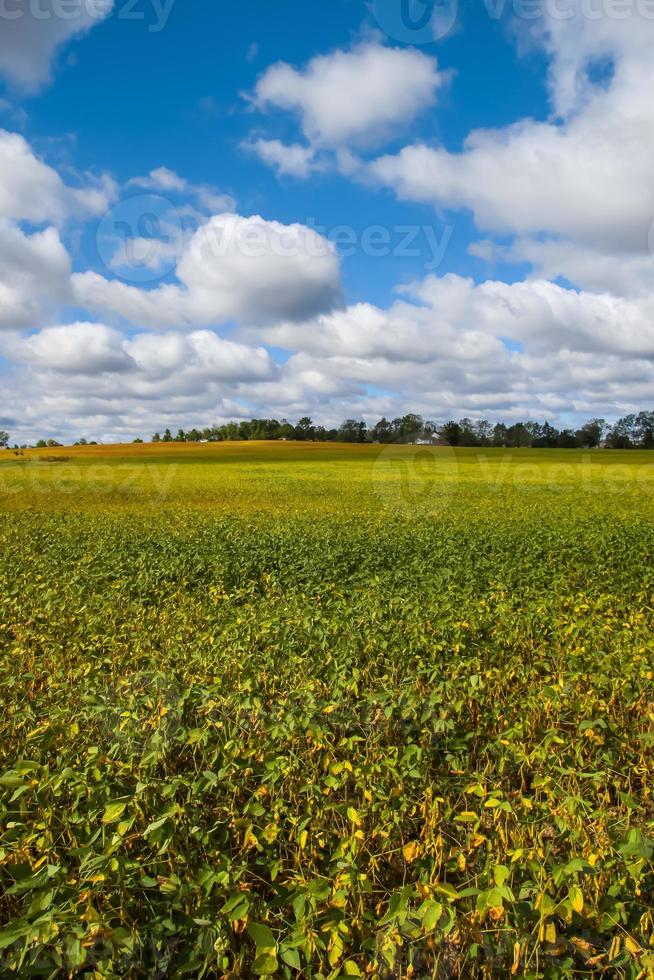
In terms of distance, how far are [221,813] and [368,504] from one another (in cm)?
2245

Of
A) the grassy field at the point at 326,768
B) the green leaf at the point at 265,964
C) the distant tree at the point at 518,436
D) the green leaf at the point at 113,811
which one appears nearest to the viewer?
the green leaf at the point at 265,964

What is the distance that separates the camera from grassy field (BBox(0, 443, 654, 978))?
3.22 m

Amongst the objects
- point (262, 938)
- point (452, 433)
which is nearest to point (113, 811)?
point (262, 938)

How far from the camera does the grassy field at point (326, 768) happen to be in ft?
10.6

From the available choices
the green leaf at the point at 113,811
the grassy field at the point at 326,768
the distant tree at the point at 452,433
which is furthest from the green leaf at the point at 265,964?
the distant tree at the point at 452,433

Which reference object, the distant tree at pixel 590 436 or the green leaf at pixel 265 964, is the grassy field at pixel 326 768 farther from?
the distant tree at pixel 590 436

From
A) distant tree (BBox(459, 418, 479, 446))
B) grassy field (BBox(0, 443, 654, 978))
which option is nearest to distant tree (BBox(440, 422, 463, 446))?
distant tree (BBox(459, 418, 479, 446))

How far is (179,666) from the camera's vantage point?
7.11 m

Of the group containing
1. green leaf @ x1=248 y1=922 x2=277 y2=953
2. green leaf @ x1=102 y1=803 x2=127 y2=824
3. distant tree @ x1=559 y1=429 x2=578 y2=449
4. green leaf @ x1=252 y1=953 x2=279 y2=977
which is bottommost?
green leaf @ x1=252 y1=953 x2=279 y2=977

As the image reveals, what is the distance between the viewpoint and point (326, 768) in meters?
5.02

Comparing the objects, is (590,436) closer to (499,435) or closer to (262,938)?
(499,435)

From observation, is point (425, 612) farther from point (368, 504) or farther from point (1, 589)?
point (368, 504)

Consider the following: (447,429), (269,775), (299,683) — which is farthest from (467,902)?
(447,429)

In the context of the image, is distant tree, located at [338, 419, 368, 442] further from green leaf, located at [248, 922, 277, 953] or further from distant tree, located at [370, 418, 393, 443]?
green leaf, located at [248, 922, 277, 953]
